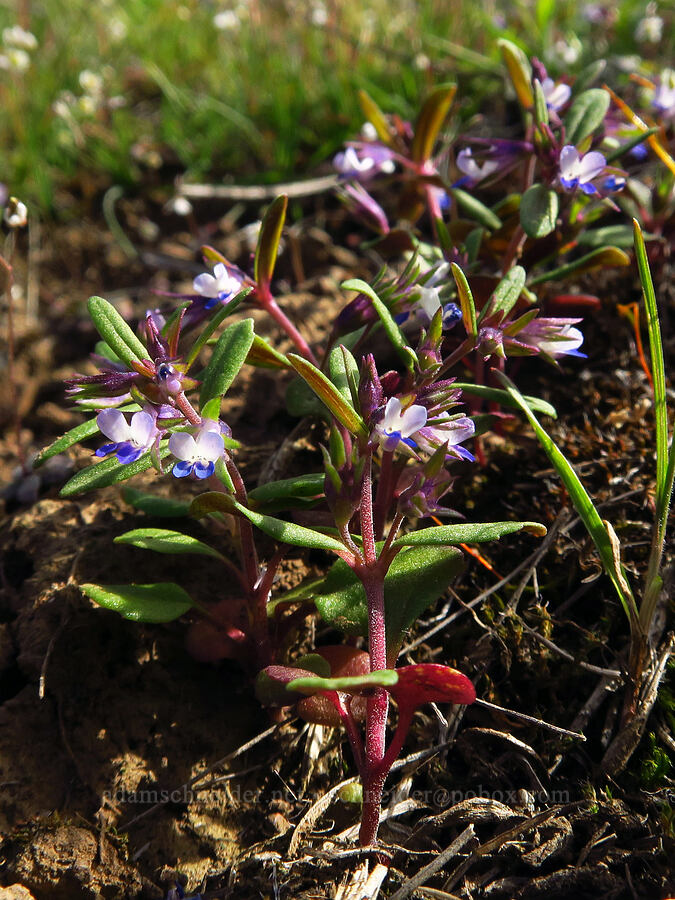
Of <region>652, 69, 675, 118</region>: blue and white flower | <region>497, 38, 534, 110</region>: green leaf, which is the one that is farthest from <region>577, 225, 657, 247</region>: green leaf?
<region>652, 69, 675, 118</region>: blue and white flower

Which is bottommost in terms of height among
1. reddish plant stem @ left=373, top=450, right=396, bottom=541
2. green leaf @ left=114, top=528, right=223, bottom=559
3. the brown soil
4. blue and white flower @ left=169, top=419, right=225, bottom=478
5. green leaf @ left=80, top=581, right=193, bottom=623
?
the brown soil

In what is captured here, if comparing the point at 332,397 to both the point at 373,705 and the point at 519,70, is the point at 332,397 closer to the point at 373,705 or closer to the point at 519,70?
the point at 373,705

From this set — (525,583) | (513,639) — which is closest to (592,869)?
(513,639)

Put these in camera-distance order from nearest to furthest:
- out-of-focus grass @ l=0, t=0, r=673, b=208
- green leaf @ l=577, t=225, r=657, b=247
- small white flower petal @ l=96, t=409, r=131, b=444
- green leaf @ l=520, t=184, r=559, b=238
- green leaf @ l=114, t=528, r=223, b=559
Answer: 1. small white flower petal @ l=96, t=409, r=131, b=444
2. green leaf @ l=114, t=528, r=223, b=559
3. green leaf @ l=520, t=184, r=559, b=238
4. green leaf @ l=577, t=225, r=657, b=247
5. out-of-focus grass @ l=0, t=0, r=673, b=208

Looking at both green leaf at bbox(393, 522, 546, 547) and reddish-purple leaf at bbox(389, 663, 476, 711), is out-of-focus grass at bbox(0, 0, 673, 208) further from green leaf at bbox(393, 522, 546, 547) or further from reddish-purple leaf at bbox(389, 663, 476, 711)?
reddish-purple leaf at bbox(389, 663, 476, 711)

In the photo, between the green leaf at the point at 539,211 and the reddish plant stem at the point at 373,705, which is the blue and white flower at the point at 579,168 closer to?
the green leaf at the point at 539,211
